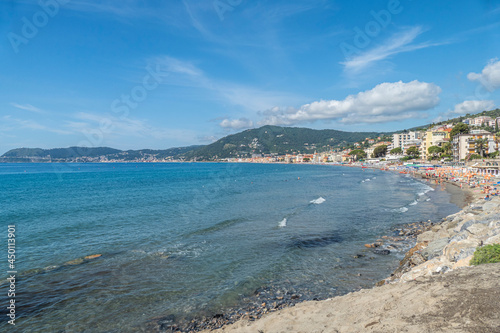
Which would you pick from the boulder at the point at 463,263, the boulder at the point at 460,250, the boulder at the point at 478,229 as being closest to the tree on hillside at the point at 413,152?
the boulder at the point at 478,229

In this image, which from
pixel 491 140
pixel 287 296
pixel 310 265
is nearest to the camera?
pixel 287 296

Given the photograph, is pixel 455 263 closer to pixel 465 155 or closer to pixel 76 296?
pixel 76 296

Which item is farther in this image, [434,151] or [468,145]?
[434,151]

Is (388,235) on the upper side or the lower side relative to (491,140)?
lower

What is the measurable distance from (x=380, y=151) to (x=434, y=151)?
66413mm

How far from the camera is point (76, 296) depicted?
12.6 meters

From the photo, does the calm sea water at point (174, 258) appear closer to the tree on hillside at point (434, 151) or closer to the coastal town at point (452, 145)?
the coastal town at point (452, 145)

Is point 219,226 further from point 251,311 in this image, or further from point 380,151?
point 380,151

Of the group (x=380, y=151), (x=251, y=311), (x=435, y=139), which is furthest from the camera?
(x=380, y=151)

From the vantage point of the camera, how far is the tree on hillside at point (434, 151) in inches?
4391

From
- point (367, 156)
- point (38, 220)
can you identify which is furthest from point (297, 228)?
point (367, 156)

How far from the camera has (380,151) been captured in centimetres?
17850

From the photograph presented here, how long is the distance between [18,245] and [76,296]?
35.5ft

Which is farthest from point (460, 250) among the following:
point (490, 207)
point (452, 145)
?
point (452, 145)
